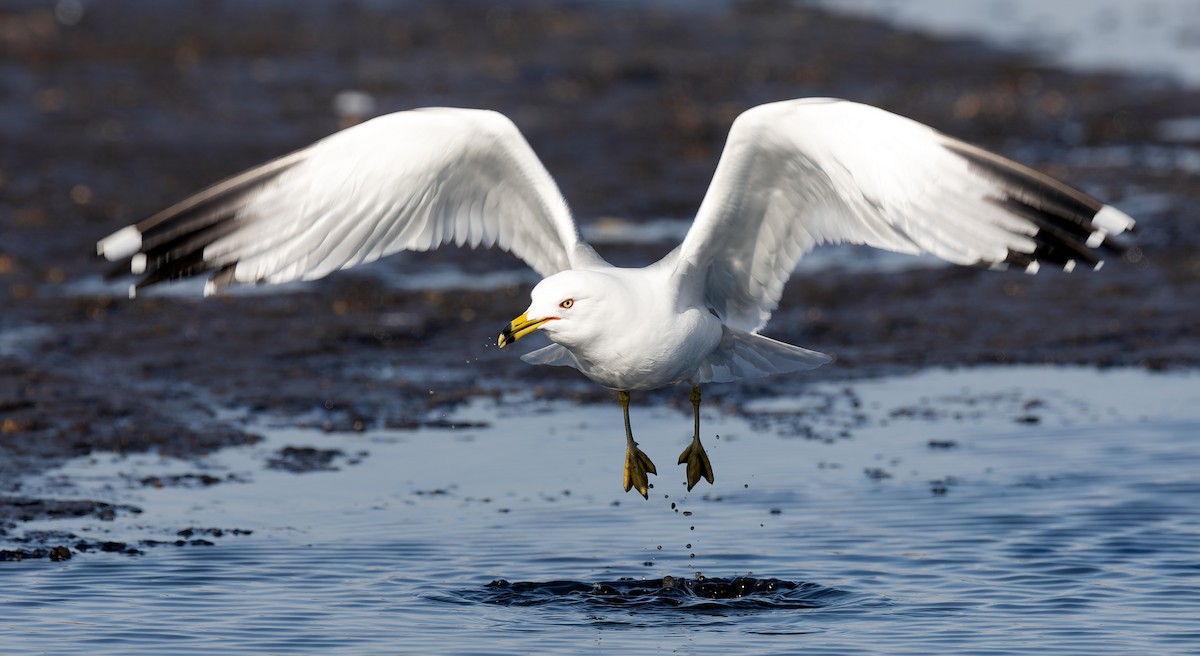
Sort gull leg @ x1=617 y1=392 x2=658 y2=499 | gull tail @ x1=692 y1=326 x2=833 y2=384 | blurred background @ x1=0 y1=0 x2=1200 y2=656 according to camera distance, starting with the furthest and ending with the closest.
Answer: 1. gull leg @ x1=617 y1=392 x2=658 y2=499
2. gull tail @ x1=692 y1=326 x2=833 y2=384
3. blurred background @ x1=0 y1=0 x2=1200 y2=656

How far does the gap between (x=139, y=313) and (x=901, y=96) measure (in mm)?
11044

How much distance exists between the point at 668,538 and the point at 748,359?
105 cm

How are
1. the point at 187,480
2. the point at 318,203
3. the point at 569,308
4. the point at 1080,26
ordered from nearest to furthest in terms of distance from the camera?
the point at 569,308, the point at 318,203, the point at 187,480, the point at 1080,26

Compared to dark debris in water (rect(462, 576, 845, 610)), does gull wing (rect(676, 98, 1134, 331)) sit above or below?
above

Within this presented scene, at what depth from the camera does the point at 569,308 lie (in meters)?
7.69

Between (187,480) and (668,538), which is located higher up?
(187,480)

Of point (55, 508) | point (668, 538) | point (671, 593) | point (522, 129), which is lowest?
point (671, 593)

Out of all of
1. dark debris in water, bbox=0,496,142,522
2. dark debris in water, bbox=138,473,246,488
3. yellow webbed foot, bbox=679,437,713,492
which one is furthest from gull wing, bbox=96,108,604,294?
dark debris in water, bbox=138,473,246,488

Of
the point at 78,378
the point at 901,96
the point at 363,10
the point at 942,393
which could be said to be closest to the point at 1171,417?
the point at 942,393

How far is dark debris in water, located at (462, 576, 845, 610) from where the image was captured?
27.5 ft

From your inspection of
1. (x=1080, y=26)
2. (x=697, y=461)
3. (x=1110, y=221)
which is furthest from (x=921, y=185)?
(x=1080, y=26)

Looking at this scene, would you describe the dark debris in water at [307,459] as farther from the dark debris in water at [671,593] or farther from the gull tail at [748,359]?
the gull tail at [748,359]

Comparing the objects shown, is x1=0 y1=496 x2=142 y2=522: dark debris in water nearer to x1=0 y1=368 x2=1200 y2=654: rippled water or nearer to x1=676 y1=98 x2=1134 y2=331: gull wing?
x1=0 y1=368 x2=1200 y2=654: rippled water

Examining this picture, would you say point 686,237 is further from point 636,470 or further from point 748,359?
point 636,470
